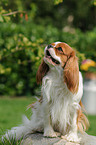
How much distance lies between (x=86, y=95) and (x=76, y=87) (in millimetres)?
4528

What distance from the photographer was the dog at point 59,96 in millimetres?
2705

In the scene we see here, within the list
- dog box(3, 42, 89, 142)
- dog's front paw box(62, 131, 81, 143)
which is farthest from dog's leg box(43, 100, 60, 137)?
dog's front paw box(62, 131, 81, 143)

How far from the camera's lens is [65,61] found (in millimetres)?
2742

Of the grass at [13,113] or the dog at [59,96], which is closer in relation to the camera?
the dog at [59,96]

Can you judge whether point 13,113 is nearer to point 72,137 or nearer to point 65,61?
point 72,137

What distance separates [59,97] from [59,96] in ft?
0.04

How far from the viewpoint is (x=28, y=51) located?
4426 millimetres

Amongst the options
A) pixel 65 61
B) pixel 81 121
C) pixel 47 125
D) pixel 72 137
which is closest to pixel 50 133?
pixel 47 125

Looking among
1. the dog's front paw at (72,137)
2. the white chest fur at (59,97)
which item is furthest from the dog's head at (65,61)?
the dog's front paw at (72,137)

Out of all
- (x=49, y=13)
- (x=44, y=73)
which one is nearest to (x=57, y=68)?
(x=44, y=73)

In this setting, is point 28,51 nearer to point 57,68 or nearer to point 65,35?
point 57,68

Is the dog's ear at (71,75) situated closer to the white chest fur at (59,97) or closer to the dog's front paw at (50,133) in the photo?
the white chest fur at (59,97)

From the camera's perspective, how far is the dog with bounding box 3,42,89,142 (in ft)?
8.87

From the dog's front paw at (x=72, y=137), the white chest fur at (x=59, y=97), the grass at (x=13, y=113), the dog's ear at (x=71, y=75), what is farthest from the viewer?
the grass at (x=13, y=113)
